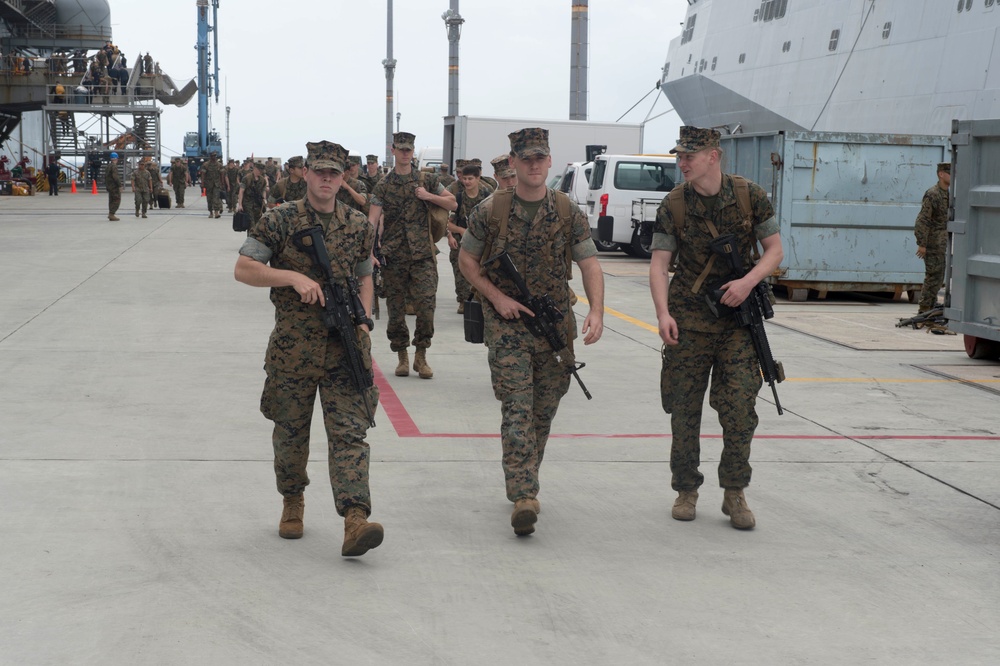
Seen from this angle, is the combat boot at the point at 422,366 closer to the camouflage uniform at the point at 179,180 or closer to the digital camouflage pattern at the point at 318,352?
the digital camouflage pattern at the point at 318,352

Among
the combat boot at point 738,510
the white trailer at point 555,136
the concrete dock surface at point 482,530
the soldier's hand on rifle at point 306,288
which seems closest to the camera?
the concrete dock surface at point 482,530

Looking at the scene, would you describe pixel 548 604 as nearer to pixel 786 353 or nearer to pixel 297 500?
pixel 297 500

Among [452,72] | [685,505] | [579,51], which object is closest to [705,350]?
[685,505]

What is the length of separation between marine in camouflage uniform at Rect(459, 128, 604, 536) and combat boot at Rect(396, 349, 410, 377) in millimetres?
4166

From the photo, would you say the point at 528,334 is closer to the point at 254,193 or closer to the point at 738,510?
the point at 738,510

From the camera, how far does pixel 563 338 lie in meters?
5.36

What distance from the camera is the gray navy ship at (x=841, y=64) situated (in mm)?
22625

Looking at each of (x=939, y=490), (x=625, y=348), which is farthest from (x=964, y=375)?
(x=939, y=490)

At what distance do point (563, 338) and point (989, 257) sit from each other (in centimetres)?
644

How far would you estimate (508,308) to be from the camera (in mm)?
5301

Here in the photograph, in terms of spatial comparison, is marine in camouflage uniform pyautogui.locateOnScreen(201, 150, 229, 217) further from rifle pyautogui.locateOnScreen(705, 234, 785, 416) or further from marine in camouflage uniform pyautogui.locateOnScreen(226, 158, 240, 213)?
rifle pyautogui.locateOnScreen(705, 234, 785, 416)

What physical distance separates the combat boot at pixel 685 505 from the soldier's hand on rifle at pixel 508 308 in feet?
3.90

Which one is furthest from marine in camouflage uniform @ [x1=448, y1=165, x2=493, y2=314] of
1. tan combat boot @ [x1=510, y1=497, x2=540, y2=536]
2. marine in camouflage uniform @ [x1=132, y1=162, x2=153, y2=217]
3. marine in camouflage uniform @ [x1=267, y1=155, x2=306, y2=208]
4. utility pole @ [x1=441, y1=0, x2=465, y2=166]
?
marine in camouflage uniform @ [x1=132, y1=162, x2=153, y2=217]

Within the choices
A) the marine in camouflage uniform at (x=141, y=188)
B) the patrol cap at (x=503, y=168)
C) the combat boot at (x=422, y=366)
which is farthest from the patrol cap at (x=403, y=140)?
the marine in camouflage uniform at (x=141, y=188)
